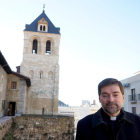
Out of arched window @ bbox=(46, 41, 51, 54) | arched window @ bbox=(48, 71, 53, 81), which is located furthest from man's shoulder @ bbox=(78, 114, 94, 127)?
arched window @ bbox=(46, 41, 51, 54)

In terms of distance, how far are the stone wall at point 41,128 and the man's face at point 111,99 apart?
13.5 m

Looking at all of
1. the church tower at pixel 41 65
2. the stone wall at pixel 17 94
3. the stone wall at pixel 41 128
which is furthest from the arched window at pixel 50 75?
the stone wall at pixel 41 128

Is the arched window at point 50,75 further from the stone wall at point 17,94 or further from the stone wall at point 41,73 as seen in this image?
the stone wall at point 17,94

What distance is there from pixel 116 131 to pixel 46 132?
13.8m

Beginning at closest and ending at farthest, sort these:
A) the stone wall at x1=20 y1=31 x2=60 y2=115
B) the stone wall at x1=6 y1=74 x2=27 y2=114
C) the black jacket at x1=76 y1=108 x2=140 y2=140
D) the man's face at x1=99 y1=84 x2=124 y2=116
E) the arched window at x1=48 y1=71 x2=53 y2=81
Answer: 1. the black jacket at x1=76 y1=108 x2=140 y2=140
2. the man's face at x1=99 y1=84 x2=124 y2=116
3. the stone wall at x1=6 y1=74 x2=27 y2=114
4. the stone wall at x1=20 y1=31 x2=60 y2=115
5. the arched window at x1=48 y1=71 x2=53 y2=81

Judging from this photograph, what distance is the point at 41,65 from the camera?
2744cm

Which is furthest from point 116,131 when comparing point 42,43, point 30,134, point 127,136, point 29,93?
point 42,43

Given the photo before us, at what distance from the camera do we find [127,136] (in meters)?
2.03

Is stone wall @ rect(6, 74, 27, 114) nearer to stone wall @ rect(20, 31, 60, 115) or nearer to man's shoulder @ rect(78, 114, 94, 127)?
stone wall @ rect(20, 31, 60, 115)

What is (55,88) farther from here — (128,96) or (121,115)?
(121,115)

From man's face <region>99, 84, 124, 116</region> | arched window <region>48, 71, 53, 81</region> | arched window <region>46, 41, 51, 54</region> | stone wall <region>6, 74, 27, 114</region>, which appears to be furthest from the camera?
arched window <region>46, 41, 51, 54</region>

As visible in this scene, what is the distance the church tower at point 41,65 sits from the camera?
2612cm

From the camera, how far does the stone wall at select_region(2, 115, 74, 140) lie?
14.4m

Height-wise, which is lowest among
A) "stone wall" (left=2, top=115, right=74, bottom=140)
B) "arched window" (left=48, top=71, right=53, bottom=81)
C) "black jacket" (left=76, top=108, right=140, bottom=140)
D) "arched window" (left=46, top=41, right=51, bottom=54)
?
"stone wall" (left=2, top=115, right=74, bottom=140)
